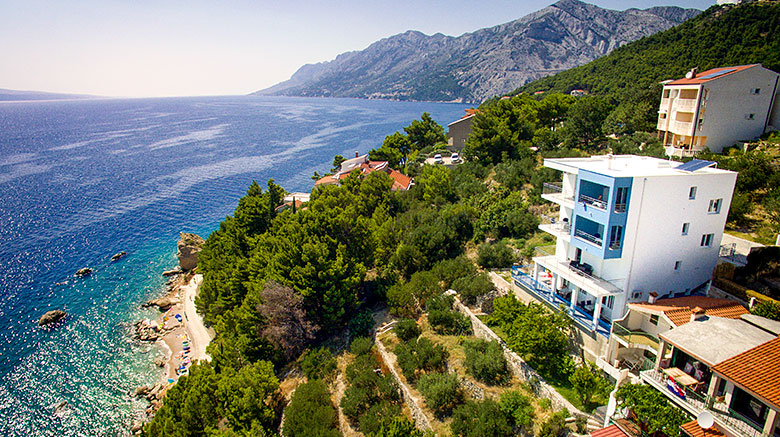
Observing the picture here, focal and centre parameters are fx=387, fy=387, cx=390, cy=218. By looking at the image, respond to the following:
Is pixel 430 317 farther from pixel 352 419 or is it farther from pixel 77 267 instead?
pixel 77 267

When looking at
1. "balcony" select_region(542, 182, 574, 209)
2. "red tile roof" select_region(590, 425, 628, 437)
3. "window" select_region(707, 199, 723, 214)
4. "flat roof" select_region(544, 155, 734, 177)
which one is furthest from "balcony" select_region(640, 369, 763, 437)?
"window" select_region(707, 199, 723, 214)

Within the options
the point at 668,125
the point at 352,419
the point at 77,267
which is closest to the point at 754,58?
the point at 668,125

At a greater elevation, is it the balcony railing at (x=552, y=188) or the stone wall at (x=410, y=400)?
the balcony railing at (x=552, y=188)

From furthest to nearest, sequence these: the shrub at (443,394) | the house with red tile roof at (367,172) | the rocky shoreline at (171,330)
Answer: the house with red tile roof at (367,172)
the rocky shoreline at (171,330)
the shrub at (443,394)

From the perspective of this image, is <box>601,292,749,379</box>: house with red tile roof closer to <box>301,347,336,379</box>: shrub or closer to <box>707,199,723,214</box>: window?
<box>707,199,723,214</box>: window

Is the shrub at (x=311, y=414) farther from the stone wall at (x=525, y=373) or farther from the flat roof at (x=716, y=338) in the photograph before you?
the flat roof at (x=716, y=338)

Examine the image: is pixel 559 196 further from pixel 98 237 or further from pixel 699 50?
pixel 699 50

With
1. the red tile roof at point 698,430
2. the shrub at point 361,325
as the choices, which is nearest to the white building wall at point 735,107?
the red tile roof at point 698,430

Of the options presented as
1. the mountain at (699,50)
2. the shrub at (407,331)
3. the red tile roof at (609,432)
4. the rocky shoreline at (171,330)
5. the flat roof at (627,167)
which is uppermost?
the mountain at (699,50)
